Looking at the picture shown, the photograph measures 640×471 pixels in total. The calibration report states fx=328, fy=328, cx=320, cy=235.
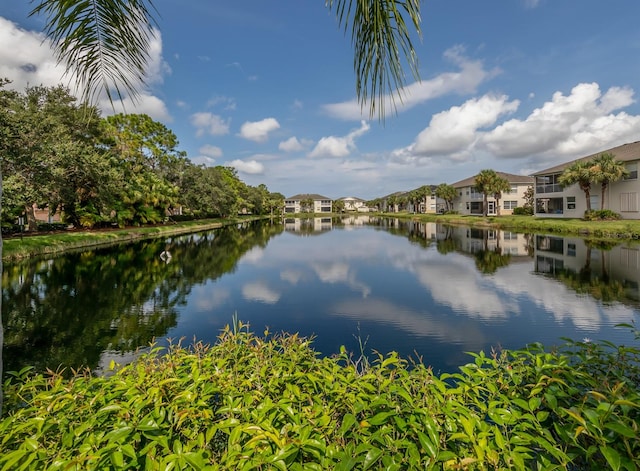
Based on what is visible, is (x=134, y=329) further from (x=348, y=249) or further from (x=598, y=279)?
(x=348, y=249)

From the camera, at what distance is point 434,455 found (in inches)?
69.6

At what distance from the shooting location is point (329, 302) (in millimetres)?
12234

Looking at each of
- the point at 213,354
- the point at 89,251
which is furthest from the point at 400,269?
the point at 89,251

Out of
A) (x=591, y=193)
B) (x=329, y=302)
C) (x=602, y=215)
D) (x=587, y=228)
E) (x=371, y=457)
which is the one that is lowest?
(x=329, y=302)

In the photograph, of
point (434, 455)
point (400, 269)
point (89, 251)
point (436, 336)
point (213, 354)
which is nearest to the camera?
point (434, 455)

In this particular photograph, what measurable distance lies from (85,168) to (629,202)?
51.9m

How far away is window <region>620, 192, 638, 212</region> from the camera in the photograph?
34.1 meters

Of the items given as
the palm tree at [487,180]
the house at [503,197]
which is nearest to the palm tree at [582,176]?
the palm tree at [487,180]

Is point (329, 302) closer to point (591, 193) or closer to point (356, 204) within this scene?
point (591, 193)

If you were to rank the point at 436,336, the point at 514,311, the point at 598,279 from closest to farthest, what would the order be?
the point at 436,336 < the point at 514,311 < the point at 598,279

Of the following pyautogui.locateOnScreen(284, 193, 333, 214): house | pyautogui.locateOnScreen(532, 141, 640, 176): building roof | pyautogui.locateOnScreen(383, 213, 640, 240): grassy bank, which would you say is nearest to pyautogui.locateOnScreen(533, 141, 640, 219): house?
pyautogui.locateOnScreen(532, 141, 640, 176): building roof

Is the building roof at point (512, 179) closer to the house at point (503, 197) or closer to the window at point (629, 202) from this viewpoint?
the house at point (503, 197)

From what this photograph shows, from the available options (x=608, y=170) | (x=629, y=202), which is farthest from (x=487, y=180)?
(x=629, y=202)

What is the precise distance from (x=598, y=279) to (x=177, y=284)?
1872cm
